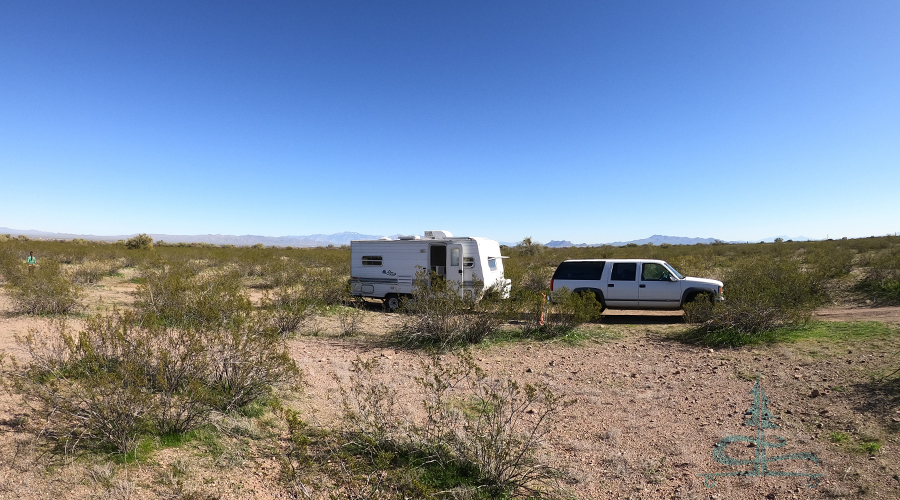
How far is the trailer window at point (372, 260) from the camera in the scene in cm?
1290

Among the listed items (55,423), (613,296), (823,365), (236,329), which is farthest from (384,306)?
(823,365)

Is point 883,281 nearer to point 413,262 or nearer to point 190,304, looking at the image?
point 413,262

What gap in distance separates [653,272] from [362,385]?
8.62 metres

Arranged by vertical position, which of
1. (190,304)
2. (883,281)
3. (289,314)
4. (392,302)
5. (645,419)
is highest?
(883,281)

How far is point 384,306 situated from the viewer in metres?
13.0

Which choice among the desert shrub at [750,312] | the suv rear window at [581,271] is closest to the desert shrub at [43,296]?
the suv rear window at [581,271]

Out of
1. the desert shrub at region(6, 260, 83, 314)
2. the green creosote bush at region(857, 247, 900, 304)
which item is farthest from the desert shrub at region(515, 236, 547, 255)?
the desert shrub at region(6, 260, 83, 314)

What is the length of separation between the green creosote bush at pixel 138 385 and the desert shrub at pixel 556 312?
17.1 ft

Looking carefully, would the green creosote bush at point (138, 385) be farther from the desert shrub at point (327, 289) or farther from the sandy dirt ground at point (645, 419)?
the desert shrub at point (327, 289)

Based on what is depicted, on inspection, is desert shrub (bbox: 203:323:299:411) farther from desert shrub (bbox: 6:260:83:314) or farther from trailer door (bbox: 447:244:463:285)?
desert shrub (bbox: 6:260:83:314)

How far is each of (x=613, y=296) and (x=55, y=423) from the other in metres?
10.3

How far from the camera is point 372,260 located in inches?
512

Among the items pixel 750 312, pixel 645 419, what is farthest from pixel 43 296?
pixel 750 312

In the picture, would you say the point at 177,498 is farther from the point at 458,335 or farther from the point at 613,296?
the point at 613,296
